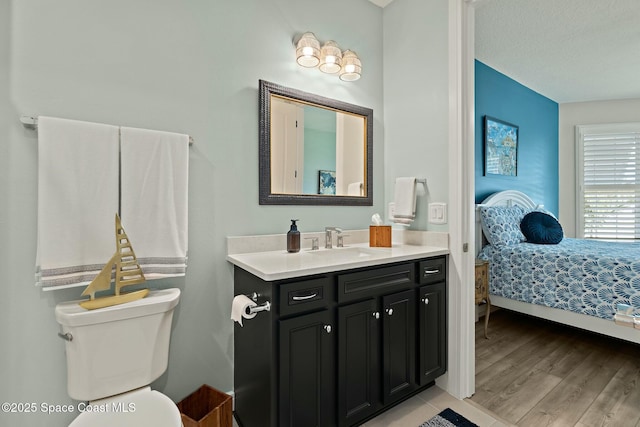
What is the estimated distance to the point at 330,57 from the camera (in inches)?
76.4

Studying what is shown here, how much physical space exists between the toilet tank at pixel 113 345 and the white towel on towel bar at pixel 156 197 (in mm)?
201

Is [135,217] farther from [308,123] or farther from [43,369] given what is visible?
[308,123]

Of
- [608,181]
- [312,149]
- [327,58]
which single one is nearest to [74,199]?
[312,149]

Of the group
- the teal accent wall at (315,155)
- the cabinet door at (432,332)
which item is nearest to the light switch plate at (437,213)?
the cabinet door at (432,332)

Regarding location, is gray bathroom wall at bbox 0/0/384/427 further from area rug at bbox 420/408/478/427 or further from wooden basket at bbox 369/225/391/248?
area rug at bbox 420/408/478/427

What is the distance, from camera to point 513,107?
369 cm

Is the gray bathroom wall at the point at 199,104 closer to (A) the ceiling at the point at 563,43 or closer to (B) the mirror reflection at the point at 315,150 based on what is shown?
(B) the mirror reflection at the point at 315,150

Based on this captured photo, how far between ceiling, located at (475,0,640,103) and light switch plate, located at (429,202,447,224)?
123 cm

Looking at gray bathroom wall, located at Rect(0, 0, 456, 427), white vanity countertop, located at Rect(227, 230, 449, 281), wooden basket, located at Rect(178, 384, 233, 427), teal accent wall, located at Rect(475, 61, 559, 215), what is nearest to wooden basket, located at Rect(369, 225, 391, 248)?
white vanity countertop, located at Rect(227, 230, 449, 281)

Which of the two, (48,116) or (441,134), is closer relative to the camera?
(48,116)

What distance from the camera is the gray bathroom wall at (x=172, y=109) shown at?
1237 mm

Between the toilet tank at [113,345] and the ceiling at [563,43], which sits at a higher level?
the ceiling at [563,43]

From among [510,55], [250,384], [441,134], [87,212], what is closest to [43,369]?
[87,212]

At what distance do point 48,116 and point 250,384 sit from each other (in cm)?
150
